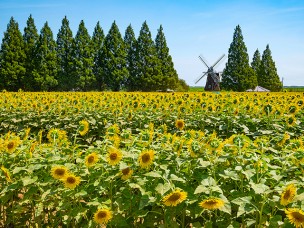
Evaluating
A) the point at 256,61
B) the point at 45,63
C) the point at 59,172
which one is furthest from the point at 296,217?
the point at 256,61

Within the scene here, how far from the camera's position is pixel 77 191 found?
2590 millimetres

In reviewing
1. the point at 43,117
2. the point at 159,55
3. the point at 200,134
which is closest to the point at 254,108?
the point at 200,134

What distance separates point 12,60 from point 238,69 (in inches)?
1106

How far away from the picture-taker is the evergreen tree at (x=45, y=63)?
39.1 metres

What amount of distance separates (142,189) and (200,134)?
3.15 feet

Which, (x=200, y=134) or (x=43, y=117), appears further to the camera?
(x=43, y=117)

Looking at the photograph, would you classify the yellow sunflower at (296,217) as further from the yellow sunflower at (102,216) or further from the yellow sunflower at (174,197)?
the yellow sunflower at (102,216)

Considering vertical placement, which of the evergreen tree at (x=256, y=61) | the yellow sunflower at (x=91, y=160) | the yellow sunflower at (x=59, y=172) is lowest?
the yellow sunflower at (x=59, y=172)

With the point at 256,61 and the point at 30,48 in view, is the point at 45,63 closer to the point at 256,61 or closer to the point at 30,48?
the point at 30,48

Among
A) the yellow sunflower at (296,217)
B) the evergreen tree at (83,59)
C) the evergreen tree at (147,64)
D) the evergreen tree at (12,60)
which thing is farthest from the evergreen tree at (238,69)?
the yellow sunflower at (296,217)

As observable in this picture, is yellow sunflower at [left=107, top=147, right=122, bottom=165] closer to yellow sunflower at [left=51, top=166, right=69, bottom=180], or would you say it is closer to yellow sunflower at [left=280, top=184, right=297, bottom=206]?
yellow sunflower at [left=51, top=166, right=69, bottom=180]

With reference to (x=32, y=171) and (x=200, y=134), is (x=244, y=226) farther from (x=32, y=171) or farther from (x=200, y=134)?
(x=32, y=171)

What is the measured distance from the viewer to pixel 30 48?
4178 cm

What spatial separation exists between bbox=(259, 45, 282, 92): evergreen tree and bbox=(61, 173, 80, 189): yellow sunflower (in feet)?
181
